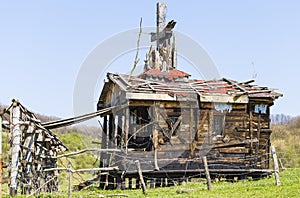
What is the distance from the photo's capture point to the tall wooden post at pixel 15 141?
615 inches

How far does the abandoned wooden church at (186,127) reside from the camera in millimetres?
20641

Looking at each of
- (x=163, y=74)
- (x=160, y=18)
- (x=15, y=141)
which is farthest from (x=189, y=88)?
(x=15, y=141)

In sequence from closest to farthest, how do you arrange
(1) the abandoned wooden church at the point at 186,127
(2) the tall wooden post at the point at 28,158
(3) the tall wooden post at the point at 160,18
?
(2) the tall wooden post at the point at 28,158, (1) the abandoned wooden church at the point at 186,127, (3) the tall wooden post at the point at 160,18

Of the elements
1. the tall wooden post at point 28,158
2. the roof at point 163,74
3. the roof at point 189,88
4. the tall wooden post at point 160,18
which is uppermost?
the tall wooden post at point 160,18

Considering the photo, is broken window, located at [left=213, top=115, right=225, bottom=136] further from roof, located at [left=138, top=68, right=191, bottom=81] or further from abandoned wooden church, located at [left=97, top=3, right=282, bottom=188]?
roof, located at [left=138, top=68, right=191, bottom=81]

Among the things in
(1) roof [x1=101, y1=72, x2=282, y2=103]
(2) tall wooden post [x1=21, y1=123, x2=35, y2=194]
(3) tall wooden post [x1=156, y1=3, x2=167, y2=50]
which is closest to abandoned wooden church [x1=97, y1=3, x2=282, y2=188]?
(1) roof [x1=101, y1=72, x2=282, y2=103]

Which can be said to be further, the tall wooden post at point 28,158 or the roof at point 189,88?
the roof at point 189,88

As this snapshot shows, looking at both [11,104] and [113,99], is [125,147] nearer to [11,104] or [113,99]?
[113,99]

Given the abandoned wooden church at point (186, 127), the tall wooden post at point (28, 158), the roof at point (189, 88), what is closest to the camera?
the tall wooden post at point (28, 158)

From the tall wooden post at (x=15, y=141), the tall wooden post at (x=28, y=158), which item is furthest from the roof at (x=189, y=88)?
the tall wooden post at (x=15, y=141)

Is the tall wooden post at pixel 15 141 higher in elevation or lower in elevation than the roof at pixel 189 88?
lower

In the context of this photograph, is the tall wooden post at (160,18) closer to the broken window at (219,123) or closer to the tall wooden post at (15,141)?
the broken window at (219,123)

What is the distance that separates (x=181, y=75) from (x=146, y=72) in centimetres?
196

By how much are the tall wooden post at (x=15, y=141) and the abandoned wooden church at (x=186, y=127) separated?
17.1 feet
